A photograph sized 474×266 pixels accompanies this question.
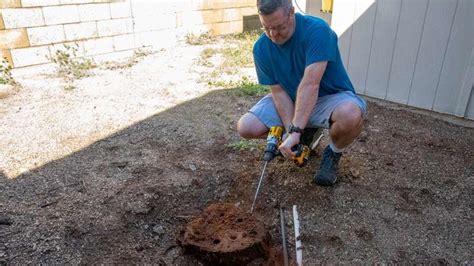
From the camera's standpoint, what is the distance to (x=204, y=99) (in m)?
3.78

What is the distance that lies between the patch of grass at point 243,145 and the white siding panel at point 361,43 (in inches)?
57.7

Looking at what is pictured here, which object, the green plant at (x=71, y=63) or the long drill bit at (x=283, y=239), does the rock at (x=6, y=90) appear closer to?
the green plant at (x=71, y=63)

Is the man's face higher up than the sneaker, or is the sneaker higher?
the man's face

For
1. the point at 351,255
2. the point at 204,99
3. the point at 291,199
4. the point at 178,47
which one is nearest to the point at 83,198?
the point at 291,199

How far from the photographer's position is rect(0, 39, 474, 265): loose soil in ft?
6.14

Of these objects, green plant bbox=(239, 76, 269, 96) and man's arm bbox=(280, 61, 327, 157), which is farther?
green plant bbox=(239, 76, 269, 96)

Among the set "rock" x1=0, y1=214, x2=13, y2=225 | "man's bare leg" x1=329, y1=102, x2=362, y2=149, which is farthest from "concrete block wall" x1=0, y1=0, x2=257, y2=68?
"man's bare leg" x1=329, y1=102, x2=362, y2=149

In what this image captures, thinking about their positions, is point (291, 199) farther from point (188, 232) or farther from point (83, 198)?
point (83, 198)

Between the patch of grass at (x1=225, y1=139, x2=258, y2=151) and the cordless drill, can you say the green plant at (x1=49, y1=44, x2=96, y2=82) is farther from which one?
the cordless drill

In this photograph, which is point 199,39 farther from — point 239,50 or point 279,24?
point 279,24

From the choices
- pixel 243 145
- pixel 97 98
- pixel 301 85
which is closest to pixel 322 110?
pixel 301 85

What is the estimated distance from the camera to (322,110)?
222 cm

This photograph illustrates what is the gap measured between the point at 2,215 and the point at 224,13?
476 cm

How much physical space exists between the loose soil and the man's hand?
0.39 meters
